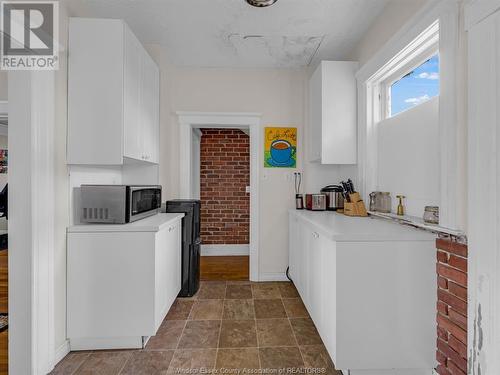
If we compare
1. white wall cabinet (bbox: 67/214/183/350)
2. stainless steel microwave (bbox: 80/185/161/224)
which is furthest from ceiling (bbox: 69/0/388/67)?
white wall cabinet (bbox: 67/214/183/350)

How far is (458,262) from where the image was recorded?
4.60 ft

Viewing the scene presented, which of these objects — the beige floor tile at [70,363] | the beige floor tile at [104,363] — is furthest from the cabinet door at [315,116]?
the beige floor tile at [70,363]

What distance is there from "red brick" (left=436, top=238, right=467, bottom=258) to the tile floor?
999mm

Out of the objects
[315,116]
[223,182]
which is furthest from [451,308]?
[223,182]

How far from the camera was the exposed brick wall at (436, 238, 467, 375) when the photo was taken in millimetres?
1379

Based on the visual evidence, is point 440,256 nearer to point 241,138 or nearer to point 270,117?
point 270,117

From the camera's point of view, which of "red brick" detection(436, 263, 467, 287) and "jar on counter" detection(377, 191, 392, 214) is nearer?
"red brick" detection(436, 263, 467, 287)

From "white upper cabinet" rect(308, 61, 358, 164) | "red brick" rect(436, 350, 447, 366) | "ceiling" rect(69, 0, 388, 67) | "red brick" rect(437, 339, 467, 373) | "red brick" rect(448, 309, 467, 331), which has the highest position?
"ceiling" rect(69, 0, 388, 67)

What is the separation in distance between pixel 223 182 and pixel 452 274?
11.2ft

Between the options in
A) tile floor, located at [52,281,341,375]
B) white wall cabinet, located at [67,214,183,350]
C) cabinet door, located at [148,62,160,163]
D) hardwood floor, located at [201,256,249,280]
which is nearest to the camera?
tile floor, located at [52,281,341,375]

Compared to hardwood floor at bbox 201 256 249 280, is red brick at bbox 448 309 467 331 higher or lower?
higher

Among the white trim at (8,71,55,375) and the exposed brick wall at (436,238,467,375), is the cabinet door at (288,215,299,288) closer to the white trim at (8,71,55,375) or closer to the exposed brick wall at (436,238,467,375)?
the exposed brick wall at (436,238,467,375)

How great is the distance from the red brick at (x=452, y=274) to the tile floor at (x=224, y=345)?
885 mm

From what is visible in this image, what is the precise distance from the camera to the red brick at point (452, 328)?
1.38 m
